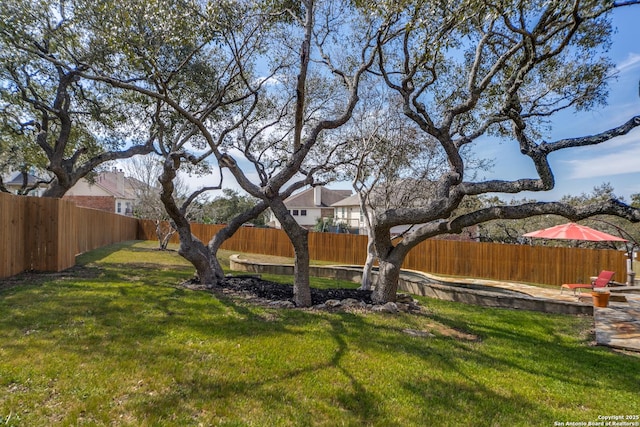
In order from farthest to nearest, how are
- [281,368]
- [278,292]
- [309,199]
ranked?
[309,199], [278,292], [281,368]

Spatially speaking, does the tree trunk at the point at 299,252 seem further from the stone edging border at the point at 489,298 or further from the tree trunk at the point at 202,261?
the stone edging border at the point at 489,298

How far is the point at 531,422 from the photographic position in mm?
3342

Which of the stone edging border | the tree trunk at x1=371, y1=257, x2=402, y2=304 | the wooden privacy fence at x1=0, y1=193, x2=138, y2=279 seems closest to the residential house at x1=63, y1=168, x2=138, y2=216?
the wooden privacy fence at x1=0, y1=193, x2=138, y2=279

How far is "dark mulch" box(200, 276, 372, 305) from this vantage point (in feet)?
26.1

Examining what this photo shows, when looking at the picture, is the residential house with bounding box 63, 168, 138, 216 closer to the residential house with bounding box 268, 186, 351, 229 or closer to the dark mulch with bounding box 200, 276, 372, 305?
the residential house with bounding box 268, 186, 351, 229

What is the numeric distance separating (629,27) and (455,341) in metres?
7.37

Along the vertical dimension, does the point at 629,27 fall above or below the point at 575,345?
above

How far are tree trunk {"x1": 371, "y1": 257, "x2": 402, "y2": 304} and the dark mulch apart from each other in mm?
299

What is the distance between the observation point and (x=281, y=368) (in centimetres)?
417

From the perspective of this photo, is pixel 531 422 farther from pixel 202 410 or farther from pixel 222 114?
pixel 222 114

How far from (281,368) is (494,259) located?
49.4ft

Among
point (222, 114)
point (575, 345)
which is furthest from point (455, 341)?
point (222, 114)

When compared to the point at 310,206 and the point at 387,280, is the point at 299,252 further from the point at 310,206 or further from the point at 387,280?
the point at 310,206

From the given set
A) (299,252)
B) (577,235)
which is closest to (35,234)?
(299,252)
